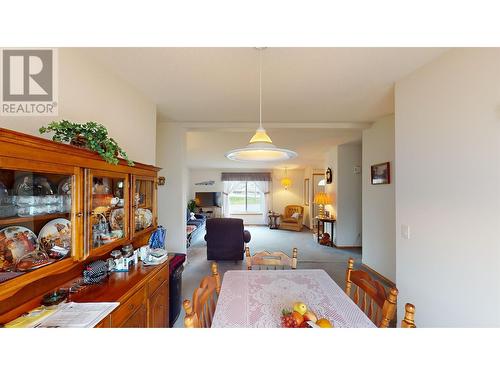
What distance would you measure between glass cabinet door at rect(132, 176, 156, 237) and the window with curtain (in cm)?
690

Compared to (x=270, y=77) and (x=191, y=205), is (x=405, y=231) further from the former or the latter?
(x=191, y=205)

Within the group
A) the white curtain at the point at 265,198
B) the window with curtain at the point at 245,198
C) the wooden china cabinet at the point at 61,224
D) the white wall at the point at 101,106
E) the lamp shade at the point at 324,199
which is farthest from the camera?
the window with curtain at the point at 245,198

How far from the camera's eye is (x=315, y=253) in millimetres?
4570

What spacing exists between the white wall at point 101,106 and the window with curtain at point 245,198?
6.47 metres

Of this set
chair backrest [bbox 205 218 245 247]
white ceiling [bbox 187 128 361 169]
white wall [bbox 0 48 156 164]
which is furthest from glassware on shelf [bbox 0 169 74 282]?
white ceiling [bbox 187 128 361 169]

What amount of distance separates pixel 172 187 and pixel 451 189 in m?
3.27

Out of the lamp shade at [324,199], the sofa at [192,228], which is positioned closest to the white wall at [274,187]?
the sofa at [192,228]

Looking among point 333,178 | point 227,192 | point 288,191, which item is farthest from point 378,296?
point 227,192

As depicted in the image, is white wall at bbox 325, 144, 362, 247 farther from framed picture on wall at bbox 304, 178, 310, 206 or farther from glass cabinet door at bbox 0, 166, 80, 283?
glass cabinet door at bbox 0, 166, 80, 283

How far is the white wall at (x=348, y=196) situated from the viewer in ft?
15.9

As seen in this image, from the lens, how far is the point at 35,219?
99cm
